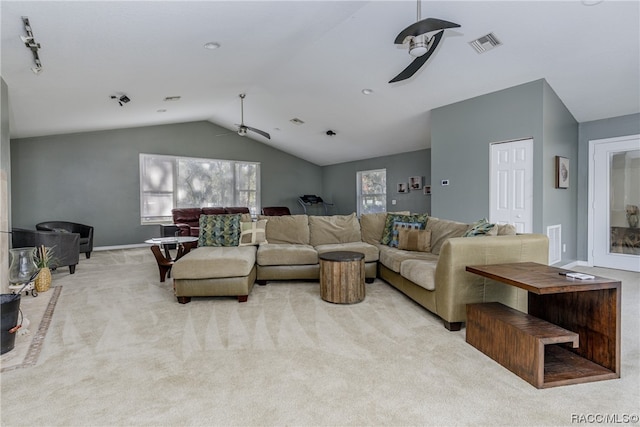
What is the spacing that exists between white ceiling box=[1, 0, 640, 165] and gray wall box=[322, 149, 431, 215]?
1.62 meters

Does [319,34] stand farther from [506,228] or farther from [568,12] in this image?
[506,228]

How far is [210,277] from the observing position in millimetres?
3457

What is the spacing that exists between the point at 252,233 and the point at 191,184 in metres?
4.92

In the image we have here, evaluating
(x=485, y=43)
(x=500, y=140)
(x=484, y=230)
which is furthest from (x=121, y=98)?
(x=500, y=140)

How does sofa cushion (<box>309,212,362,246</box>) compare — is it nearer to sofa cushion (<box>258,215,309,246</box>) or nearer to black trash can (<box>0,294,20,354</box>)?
sofa cushion (<box>258,215,309,246</box>)

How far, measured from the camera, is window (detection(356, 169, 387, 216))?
9.12m

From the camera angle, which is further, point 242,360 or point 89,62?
point 89,62

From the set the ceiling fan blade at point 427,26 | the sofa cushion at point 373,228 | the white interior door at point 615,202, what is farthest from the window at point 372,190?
the ceiling fan blade at point 427,26

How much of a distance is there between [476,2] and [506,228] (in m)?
2.21

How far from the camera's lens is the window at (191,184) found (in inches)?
314

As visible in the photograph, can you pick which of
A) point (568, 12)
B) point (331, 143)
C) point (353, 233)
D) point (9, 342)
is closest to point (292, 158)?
point (331, 143)

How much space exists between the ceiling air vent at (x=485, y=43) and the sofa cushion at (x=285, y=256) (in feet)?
10.1

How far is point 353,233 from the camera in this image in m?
4.83

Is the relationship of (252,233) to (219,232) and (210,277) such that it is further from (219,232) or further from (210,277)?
(210,277)
